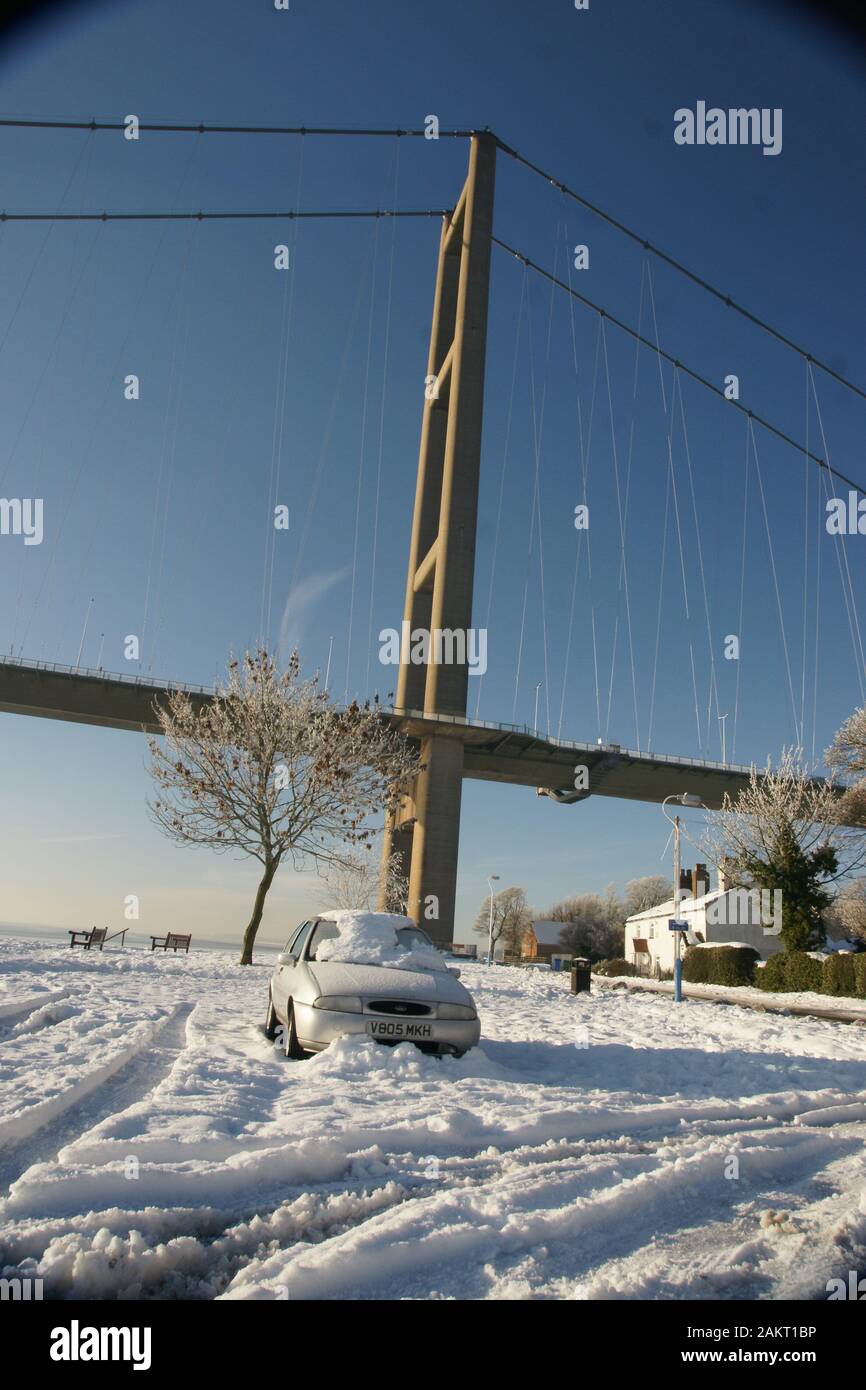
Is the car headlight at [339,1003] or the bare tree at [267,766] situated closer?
the car headlight at [339,1003]

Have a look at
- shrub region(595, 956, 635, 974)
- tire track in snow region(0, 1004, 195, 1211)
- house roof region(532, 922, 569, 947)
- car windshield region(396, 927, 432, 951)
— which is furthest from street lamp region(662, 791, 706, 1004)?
house roof region(532, 922, 569, 947)

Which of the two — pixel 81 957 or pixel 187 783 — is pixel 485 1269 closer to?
pixel 81 957

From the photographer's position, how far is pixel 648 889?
108 meters

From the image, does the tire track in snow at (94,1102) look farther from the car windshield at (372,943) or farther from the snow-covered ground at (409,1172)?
the car windshield at (372,943)

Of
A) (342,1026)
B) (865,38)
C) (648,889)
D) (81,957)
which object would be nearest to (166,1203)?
(342,1026)

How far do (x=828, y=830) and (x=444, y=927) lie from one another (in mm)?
22150

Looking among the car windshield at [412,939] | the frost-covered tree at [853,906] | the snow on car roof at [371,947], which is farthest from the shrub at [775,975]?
the snow on car roof at [371,947]

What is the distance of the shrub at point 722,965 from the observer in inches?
1206

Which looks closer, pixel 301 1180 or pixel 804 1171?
pixel 301 1180

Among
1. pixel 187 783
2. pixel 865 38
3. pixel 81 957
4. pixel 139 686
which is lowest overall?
pixel 81 957

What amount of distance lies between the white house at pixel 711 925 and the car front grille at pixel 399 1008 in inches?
961

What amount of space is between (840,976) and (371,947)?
20.6m

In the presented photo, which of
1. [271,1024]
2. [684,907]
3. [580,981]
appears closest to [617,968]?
[684,907]

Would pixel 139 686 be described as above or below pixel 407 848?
above
